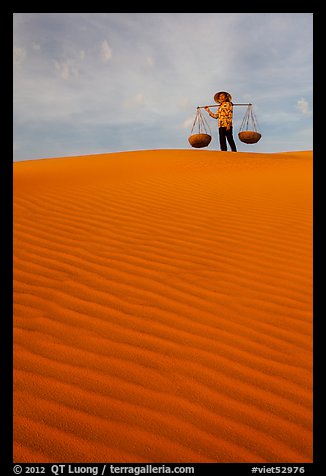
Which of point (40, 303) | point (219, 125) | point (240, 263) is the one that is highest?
point (219, 125)

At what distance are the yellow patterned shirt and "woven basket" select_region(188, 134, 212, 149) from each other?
3.68 feet

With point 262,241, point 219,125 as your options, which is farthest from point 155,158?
point 262,241

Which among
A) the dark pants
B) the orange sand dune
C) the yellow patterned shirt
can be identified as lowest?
the orange sand dune

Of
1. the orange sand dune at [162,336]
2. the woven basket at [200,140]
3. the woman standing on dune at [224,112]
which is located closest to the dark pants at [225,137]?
the woman standing on dune at [224,112]

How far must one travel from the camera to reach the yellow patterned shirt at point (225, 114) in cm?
1230

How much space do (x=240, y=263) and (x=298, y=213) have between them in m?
2.15

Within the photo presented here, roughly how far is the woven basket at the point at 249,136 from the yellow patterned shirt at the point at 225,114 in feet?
4.63

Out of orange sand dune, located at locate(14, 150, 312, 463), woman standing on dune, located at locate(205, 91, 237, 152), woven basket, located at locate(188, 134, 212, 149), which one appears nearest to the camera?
orange sand dune, located at locate(14, 150, 312, 463)

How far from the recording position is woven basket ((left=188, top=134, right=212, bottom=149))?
13.5 m

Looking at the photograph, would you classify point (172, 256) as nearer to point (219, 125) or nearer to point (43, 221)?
point (43, 221)

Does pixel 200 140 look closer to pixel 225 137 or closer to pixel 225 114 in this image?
pixel 225 137

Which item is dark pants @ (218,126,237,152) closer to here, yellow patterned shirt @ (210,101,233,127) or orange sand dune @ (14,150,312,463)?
yellow patterned shirt @ (210,101,233,127)

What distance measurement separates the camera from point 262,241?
4555mm

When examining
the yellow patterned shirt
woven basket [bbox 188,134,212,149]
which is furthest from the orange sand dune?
woven basket [bbox 188,134,212,149]
